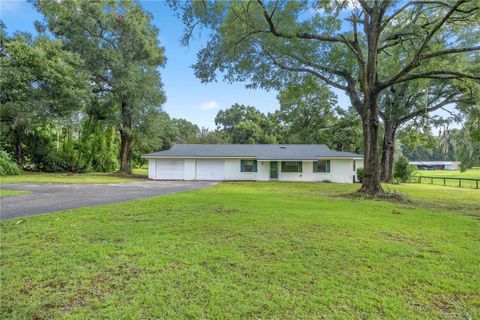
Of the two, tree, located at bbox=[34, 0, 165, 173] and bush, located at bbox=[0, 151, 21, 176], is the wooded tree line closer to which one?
tree, located at bbox=[34, 0, 165, 173]

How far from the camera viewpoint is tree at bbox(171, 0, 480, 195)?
396 inches

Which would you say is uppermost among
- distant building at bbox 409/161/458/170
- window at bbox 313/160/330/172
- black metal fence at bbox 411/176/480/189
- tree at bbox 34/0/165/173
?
tree at bbox 34/0/165/173

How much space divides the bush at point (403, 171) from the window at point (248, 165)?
42.5ft

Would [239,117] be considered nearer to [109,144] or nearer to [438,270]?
[109,144]

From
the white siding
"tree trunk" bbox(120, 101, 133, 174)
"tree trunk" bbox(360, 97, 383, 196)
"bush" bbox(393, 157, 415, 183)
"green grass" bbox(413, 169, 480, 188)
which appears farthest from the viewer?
"green grass" bbox(413, 169, 480, 188)

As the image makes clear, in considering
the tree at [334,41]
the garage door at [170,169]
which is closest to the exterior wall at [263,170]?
the garage door at [170,169]

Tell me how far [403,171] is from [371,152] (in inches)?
573

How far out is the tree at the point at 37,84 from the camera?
58.7ft

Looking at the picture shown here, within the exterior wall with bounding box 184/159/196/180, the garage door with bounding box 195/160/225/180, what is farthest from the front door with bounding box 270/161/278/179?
the exterior wall with bounding box 184/159/196/180

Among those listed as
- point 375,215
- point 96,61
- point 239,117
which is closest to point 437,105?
point 375,215

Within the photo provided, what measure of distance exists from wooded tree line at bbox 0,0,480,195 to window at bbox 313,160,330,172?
5.61 meters

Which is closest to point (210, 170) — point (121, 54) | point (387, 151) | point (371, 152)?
point (121, 54)

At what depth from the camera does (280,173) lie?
74.4ft

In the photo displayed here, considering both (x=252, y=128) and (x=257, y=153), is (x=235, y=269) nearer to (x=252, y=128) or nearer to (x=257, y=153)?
(x=257, y=153)
